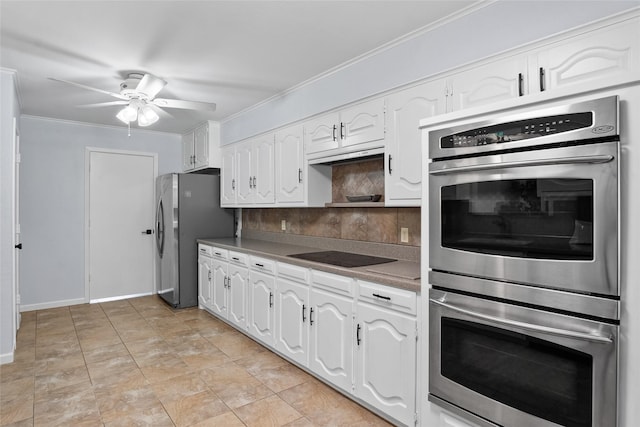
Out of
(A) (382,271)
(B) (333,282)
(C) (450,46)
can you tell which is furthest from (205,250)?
(C) (450,46)

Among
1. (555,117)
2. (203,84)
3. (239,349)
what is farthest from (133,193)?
(555,117)

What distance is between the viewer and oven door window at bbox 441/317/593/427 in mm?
1261

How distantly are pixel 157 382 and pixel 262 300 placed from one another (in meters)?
0.99

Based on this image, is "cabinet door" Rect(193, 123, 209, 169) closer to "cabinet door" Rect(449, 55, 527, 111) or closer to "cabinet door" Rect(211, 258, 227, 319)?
"cabinet door" Rect(211, 258, 227, 319)

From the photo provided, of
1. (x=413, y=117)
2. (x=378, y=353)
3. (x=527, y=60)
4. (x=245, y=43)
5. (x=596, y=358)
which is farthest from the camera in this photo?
(x=245, y=43)

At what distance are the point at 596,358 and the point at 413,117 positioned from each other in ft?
5.17

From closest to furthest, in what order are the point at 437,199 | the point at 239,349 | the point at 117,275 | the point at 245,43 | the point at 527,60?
the point at 437,199, the point at 527,60, the point at 245,43, the point at 239,349, the point at 117,275

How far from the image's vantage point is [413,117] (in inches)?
91.8

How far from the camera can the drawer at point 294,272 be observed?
2744 millimetres

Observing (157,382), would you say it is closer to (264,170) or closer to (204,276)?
(204,276)

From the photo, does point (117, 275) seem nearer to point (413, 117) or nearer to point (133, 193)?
point (133, 193)

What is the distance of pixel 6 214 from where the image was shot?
9.93 ft

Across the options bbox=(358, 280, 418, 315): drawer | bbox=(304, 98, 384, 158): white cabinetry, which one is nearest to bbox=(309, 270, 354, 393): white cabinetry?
bbox=(358, 280, 418, 315): drawer

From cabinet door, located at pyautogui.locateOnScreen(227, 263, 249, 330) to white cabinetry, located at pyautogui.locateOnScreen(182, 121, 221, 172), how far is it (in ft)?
5.30
